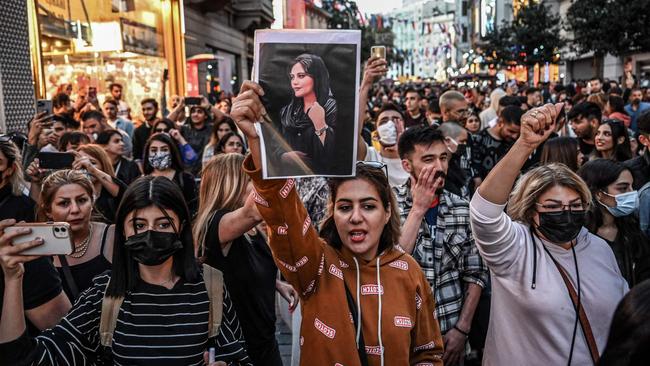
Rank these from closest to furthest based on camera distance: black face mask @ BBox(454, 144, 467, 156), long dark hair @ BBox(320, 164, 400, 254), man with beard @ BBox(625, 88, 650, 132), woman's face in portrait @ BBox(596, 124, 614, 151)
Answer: long dark hair @ BBox(320, 164, 400, 254) → black face mask @ BBox(454, 144, 467, 156) → woman's face in portrait @ BBox(596, 124, 614, 151) → man with beard @ BBox(625, 88, 650, 132)

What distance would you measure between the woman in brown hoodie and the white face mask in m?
3.31

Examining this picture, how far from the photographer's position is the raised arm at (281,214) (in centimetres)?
238

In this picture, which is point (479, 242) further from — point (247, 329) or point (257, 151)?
point (247, 329)

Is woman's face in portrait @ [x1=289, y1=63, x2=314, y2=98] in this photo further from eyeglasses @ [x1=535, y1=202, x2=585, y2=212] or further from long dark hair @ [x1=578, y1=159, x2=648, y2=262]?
long dark hair @ [x1=578, y1=159, x2=648, y2=262]

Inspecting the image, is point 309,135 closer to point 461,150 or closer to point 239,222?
point 239,222

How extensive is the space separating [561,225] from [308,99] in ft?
4.64

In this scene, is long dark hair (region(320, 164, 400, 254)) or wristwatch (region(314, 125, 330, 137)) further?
long dark hair (region(320, 164, 400, 254))

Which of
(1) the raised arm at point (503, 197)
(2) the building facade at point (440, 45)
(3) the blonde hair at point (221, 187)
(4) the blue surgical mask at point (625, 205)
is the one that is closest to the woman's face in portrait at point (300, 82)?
(1) the raised arm at point (503, 197)

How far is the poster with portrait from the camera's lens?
7.85 feet

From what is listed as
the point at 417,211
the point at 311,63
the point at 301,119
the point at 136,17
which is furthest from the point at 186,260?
the point at 136,17

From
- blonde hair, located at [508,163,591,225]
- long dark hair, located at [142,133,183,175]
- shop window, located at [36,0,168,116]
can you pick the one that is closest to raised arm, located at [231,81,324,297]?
blonde hair, located at [508,163,591,225]

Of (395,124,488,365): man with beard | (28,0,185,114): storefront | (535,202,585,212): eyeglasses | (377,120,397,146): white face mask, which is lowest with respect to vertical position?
(395,124,488,365): man with beard

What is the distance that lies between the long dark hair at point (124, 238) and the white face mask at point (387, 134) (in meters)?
3.56

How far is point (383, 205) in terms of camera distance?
9.18 ft
